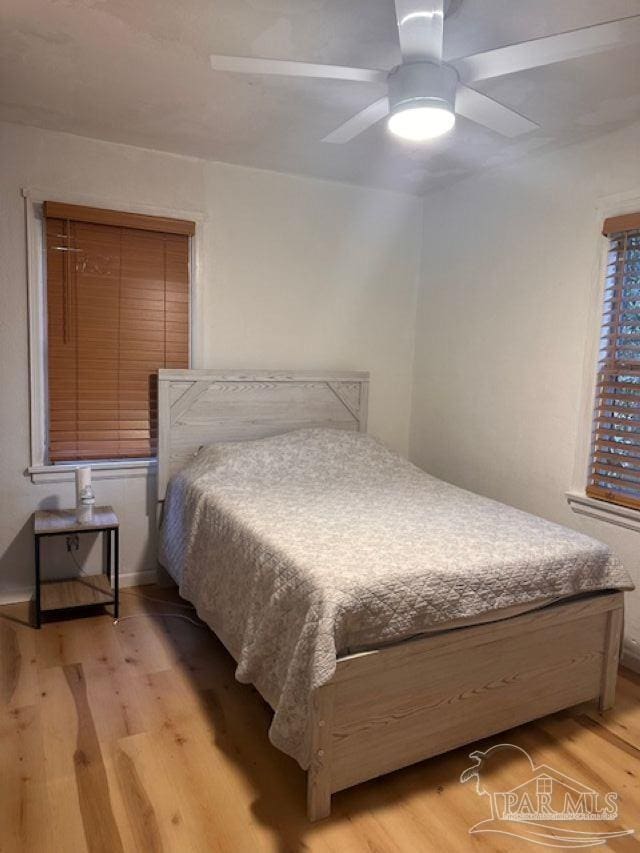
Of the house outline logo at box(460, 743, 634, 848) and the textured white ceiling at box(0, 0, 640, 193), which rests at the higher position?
the textured white ceiling at box(0, 0, 640, 193)

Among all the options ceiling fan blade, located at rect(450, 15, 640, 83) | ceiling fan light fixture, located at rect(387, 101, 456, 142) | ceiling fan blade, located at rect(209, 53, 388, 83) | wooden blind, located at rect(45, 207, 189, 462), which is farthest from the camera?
wooden blind, located at rect(45, 207, 189, 462)

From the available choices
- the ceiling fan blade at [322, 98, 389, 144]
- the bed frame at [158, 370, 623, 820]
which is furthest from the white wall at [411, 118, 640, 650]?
the ceiling fan blade at [322, 98, 389, 144]

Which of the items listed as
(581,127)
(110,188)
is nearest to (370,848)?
(581,127)

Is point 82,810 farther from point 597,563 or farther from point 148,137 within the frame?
point 148,137

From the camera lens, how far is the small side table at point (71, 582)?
2811mm

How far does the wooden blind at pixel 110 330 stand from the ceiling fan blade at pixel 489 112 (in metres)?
1.86

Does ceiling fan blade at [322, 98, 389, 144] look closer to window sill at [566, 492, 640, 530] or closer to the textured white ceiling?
the textured white ceiling

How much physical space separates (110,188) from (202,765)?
2703 mm

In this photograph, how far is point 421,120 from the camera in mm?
1880

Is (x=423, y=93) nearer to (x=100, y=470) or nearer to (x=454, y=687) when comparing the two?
(x=454, y=687)

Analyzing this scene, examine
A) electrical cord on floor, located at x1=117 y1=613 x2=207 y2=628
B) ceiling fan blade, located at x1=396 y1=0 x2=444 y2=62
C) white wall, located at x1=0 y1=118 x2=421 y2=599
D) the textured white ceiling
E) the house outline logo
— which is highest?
the textured white ceiling

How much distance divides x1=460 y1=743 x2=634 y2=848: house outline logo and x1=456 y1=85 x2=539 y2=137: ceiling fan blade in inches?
81.2

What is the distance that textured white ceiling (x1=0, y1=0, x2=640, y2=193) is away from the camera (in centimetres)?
185

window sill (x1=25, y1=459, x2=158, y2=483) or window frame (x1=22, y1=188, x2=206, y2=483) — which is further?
window sill (x1=25, y1=459, x2=158, y2=483)
